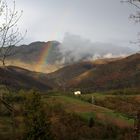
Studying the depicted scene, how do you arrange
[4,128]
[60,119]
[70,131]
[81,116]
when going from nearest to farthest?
[4,128]
[70,131]
[60,119]
[81,116]

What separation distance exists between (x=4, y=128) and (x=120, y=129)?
28.3 meters

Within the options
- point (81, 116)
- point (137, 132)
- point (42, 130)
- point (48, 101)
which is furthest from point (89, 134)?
point (137, 132)

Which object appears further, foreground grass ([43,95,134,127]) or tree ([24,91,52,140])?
foreground grass ([43,95,134,127])

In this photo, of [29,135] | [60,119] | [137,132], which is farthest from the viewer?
[60,119]

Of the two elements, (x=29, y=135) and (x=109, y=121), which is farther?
(x=109, y=121)

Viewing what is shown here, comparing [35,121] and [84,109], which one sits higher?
[35,121]

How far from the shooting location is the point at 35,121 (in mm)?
48031

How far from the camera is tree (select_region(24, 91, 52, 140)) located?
46.8 metres

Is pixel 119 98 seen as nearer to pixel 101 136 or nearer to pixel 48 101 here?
pixel 48 101

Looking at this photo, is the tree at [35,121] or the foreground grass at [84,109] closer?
the tree at [35,121]

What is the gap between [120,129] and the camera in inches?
3679

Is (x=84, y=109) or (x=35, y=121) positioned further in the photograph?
(x=84, y=109)

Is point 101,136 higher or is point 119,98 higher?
point 119,98

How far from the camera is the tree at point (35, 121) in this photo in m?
46.8
